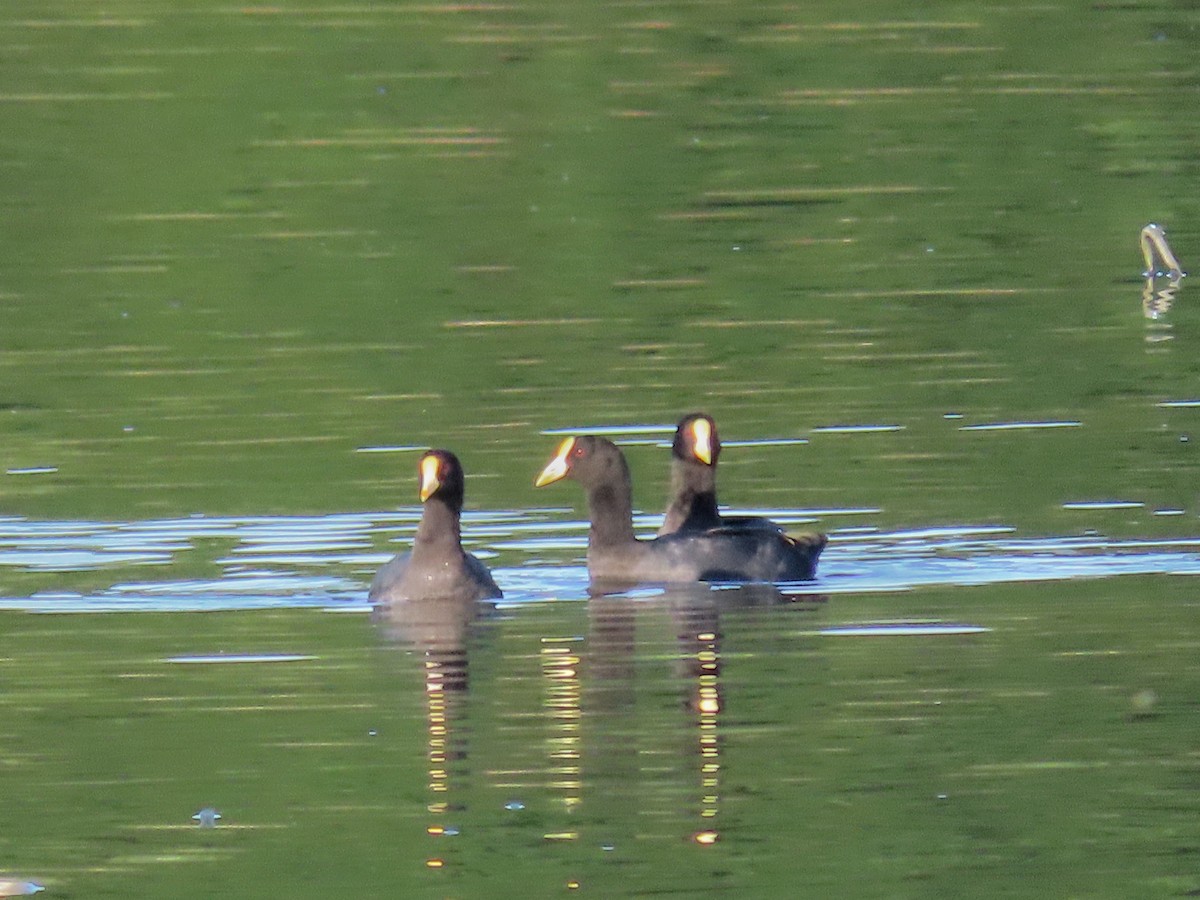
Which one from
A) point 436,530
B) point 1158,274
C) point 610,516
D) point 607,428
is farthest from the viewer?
point 1158,274

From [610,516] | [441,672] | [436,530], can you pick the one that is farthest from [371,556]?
[441,672]

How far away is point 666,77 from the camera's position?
34375 mm

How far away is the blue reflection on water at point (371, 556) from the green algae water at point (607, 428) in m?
0.04

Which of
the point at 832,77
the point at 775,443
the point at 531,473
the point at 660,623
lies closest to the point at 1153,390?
the point at 775,443

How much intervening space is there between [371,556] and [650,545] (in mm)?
1412

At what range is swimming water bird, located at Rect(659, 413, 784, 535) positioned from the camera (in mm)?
15906

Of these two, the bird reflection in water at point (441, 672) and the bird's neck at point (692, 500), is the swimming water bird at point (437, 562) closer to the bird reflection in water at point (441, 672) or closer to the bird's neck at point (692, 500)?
the bird reflection in water at point (441, 672)

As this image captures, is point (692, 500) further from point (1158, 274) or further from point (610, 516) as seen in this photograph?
point (1158, 274)

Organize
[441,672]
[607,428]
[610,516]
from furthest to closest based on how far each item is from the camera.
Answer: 1. [607,428]
2. [610,516]
3. [441,672]

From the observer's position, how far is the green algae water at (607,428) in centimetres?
1045

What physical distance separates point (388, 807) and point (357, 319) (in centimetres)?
1243

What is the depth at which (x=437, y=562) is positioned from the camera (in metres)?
14.6

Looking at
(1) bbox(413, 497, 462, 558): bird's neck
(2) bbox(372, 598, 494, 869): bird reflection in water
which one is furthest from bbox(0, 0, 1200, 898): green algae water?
(1) bbox(413, 497, 462, 558): bird's neck

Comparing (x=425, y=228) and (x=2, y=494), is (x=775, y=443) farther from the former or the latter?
(x=425, y=228)
